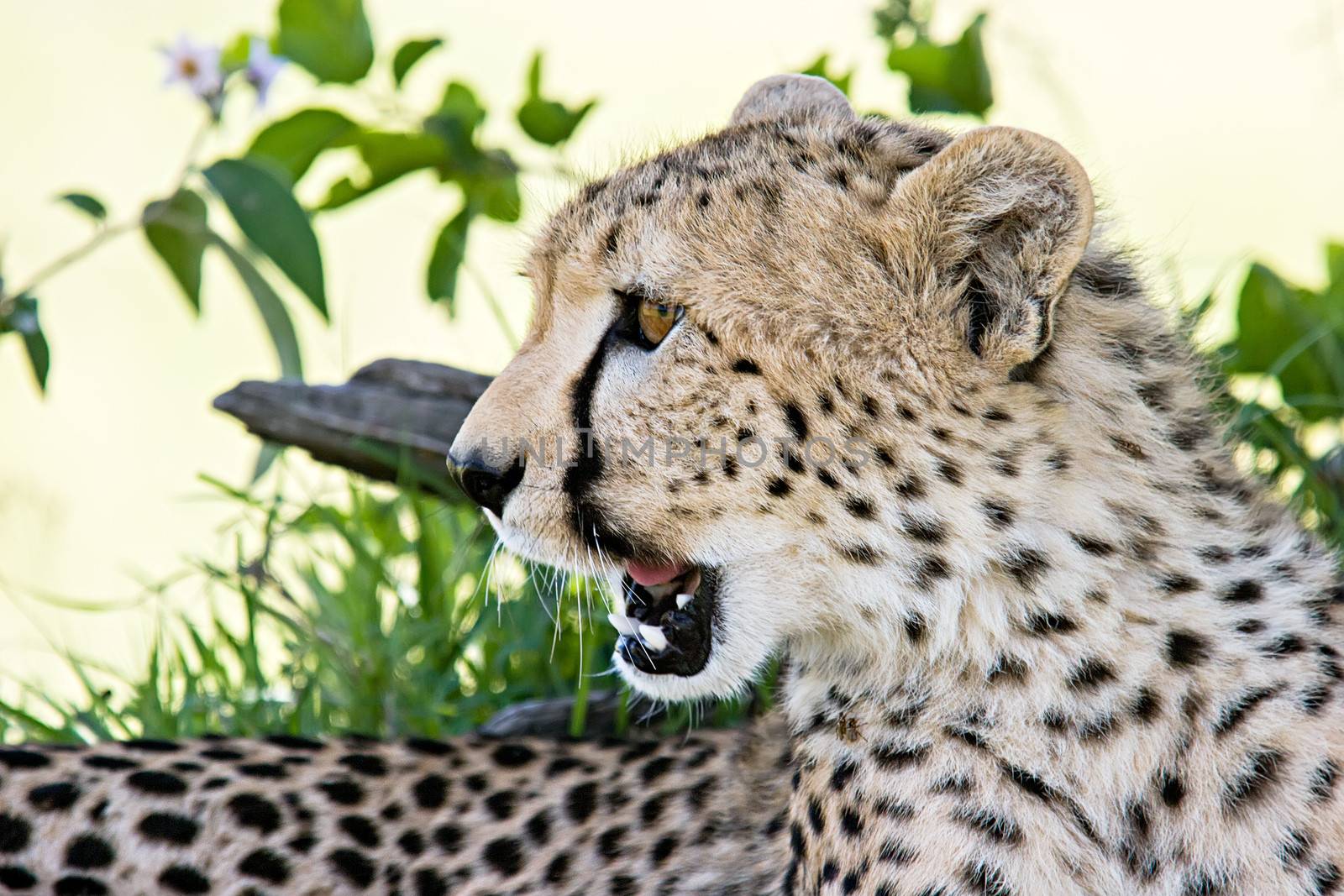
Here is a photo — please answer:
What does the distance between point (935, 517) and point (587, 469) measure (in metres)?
0.44

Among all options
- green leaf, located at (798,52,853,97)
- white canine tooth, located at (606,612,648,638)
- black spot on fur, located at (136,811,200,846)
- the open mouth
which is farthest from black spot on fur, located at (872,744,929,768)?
green leaf, located at (798,52,853,97)

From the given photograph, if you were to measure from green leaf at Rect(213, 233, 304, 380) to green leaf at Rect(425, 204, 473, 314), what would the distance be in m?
0.39

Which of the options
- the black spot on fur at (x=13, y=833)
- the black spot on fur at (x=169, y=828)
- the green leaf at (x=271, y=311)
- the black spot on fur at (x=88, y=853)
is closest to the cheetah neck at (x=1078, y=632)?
the black spot on fur at (x=169, y=828)

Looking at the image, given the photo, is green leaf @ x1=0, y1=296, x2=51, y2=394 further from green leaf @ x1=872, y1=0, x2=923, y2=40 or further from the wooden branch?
green leaf @ x1=872, y1=0, x2=923, y2=40

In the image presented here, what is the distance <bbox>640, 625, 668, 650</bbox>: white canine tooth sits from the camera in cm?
204

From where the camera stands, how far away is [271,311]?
3.48 metres

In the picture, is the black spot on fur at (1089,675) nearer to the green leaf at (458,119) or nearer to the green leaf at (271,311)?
the green leaf at (271,311)

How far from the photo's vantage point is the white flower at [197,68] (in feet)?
10.9

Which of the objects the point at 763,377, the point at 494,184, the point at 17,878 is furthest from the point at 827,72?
the point at 17,878

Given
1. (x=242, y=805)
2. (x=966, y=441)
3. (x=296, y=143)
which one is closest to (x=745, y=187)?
(x=966, y=441)

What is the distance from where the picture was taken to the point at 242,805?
2449mm

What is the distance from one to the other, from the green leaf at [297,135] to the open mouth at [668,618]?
6.26ft

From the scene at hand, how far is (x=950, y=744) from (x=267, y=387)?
6.18ft

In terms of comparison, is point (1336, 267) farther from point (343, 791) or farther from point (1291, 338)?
point (343, 791)
